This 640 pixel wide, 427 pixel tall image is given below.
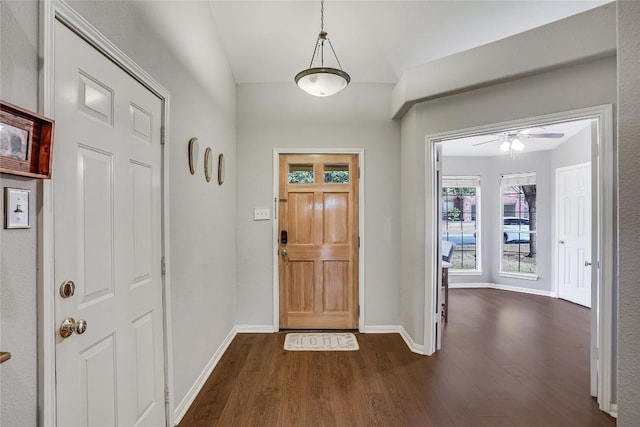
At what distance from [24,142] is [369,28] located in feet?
9.63

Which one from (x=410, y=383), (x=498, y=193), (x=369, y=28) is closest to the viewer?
(x=410, y=383)

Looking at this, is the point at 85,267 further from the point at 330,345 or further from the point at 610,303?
the point at 610,303

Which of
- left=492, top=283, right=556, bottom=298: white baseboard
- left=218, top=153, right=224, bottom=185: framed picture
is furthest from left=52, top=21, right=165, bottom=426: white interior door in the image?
left=492, top=283, right=556, bottom=298: white baseboard

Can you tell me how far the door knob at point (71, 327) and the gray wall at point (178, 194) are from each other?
13cm

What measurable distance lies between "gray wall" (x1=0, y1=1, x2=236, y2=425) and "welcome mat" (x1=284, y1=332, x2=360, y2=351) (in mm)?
707

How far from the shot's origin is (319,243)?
3.72 meters

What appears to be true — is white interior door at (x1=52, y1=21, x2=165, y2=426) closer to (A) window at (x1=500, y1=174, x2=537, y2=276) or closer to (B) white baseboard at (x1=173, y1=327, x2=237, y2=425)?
(B) white baseboard at (x1=173, y1=327, x2=237, y2=425)

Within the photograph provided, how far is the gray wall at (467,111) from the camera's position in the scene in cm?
223

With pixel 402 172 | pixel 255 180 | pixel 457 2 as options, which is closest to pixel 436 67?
pixel 457 2

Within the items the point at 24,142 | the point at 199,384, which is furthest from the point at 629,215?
the point at 199,384

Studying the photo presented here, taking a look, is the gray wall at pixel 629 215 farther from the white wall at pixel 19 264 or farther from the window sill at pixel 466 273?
the window sill at pixel 466 273

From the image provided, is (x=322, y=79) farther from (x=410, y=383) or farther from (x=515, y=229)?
(x=515, y=229)

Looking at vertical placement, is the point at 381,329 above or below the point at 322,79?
below

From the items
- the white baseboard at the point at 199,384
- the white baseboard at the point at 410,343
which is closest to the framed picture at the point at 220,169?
the white baseboard at the point at 199,384
